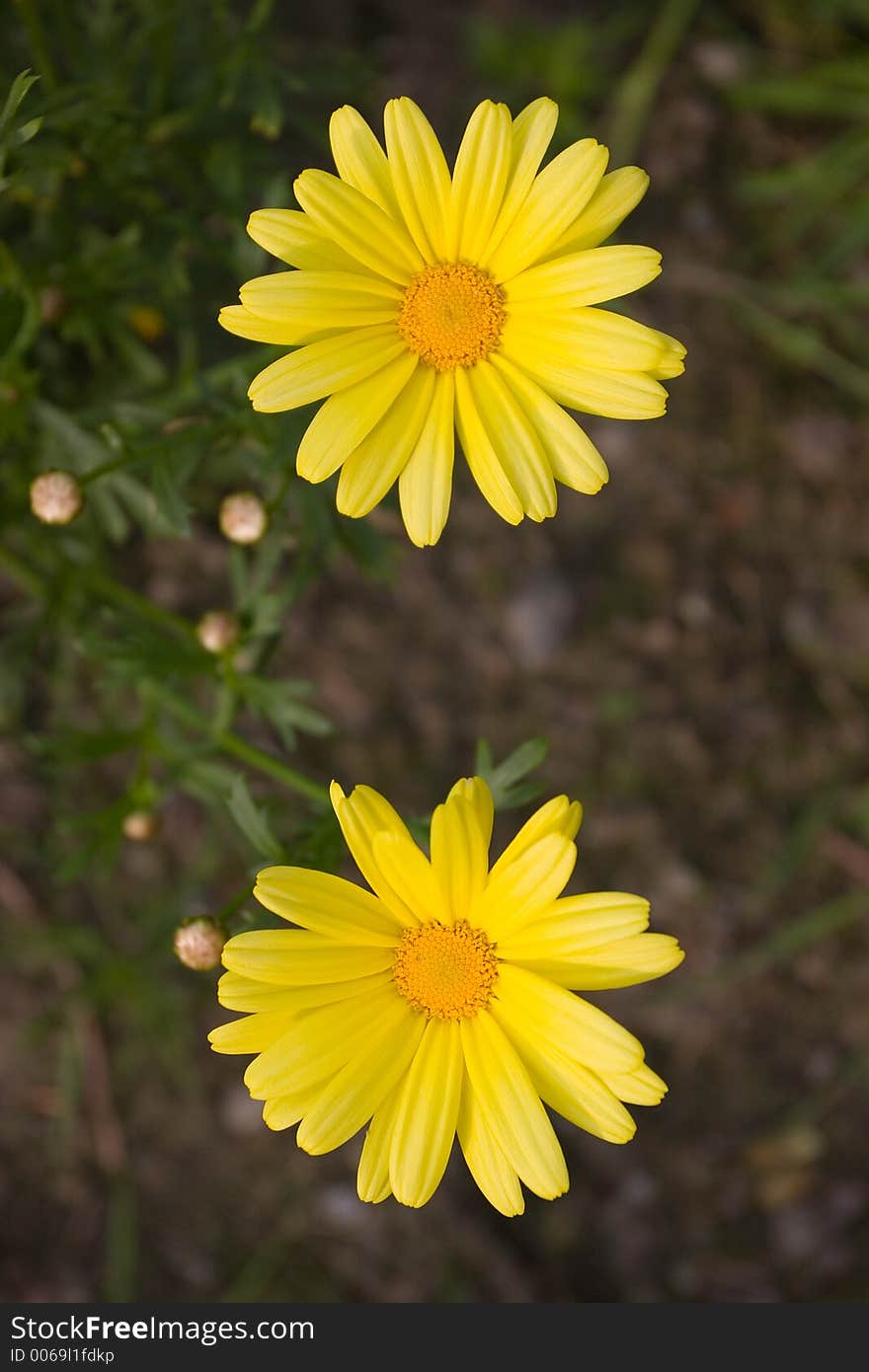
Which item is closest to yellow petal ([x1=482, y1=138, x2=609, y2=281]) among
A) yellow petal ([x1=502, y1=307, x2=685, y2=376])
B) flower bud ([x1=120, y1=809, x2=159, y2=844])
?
yellow petal ([x1=502, y1=307, x2=685, y2=376])

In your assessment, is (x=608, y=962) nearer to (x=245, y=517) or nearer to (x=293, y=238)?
(x=245, y=517)

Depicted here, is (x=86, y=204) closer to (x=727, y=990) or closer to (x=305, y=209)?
(x=305, y=209)

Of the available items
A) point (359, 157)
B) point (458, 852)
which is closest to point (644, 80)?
point (359, 157)

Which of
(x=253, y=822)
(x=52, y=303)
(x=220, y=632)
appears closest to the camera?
(x=253, y=822)

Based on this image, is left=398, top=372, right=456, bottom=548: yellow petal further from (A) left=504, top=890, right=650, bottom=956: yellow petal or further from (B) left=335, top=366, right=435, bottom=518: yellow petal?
(A) left=504, top=890, right=650, bottom=956: yellow petal

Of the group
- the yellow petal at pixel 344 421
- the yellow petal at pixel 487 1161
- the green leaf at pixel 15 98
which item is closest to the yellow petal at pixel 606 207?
the yellow petal at pixel 344 421
